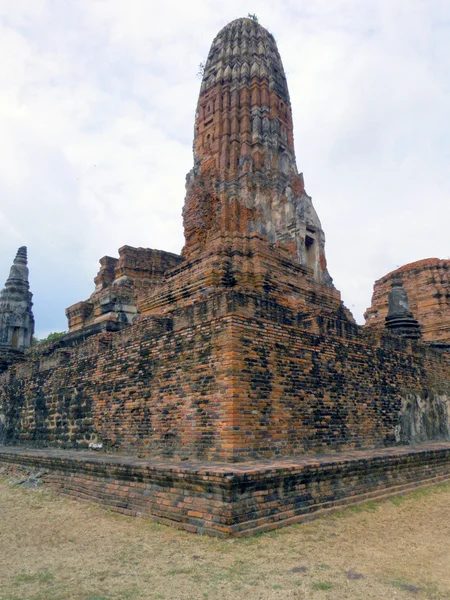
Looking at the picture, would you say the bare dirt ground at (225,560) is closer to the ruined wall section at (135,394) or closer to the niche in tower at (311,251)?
the ruined wall section at (135,394)

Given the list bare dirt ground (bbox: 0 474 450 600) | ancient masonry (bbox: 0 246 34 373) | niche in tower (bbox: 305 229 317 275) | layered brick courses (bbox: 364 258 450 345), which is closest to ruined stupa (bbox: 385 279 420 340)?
niche in tower (bbox: 305 229 317 275)

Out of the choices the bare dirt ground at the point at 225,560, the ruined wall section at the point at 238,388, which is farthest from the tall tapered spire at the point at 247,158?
the bare dirt ground at the point at 225,560

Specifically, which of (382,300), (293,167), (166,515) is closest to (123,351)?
(166,515)

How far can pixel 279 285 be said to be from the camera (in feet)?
37.3

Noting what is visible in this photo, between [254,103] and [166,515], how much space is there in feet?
43.3

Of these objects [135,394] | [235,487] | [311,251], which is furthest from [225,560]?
[311,251]

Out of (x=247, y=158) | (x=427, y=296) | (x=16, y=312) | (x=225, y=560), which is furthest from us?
(x=427, y=296)

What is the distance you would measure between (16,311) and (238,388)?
52.9 ft

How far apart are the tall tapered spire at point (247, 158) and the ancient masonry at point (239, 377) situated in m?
0.05

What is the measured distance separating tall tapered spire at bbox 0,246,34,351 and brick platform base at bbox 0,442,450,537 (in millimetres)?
13133

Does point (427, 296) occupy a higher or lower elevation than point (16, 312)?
higher

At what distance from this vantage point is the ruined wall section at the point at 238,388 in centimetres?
751

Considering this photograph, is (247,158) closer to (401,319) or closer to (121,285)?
(121,285)

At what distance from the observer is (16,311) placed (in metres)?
20.6
